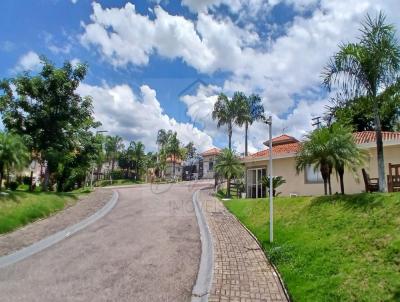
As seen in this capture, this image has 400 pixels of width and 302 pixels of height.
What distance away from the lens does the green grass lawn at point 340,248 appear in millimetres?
7086

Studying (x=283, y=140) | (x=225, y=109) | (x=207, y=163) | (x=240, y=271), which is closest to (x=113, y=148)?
(x=207, y=163)

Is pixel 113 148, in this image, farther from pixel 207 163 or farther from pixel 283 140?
pixel 283 140

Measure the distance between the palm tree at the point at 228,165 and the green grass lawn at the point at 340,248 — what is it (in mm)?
14076

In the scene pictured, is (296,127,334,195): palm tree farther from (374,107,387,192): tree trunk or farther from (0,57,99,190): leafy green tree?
(0,57,99,190): leafy green tree

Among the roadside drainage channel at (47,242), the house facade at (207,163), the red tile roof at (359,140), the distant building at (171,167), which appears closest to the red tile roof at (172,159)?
the distant building at (171,167)

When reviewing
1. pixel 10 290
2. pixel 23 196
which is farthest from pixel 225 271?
pixel 23 196

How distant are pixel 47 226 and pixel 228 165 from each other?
640 inches

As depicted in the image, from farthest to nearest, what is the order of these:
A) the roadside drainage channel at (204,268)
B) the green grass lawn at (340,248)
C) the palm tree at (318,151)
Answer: the palm tree at (318,151), the roadside drainage channel at (204,268), the green grass lawn at (340,248)

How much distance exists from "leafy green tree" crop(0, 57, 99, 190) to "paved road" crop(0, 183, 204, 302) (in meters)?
8.85

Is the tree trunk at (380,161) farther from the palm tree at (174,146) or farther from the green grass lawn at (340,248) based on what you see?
the palm tree at (174,146)

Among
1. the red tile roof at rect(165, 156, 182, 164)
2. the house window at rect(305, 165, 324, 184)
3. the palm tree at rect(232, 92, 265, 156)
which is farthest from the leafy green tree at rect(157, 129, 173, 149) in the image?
the house window at rect(305, 165, 324, 184)

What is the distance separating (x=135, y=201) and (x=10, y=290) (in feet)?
49.0

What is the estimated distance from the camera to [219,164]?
28578mm

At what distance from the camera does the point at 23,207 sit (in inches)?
634
